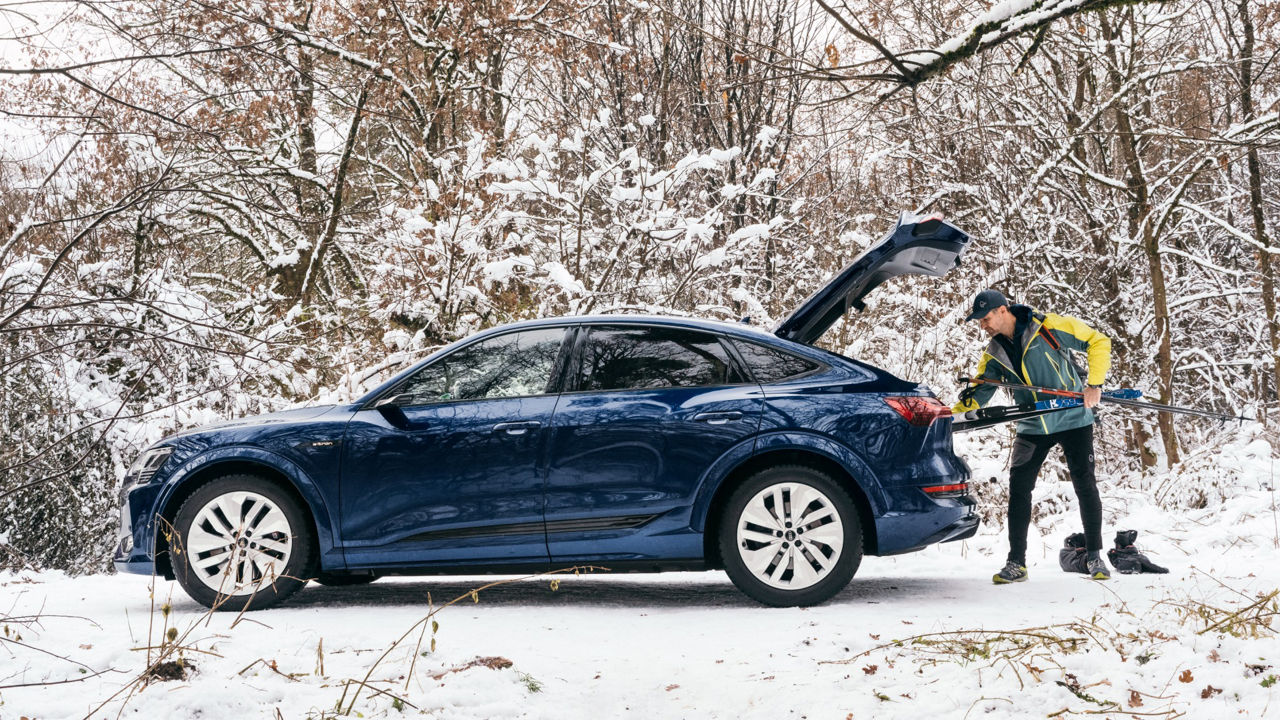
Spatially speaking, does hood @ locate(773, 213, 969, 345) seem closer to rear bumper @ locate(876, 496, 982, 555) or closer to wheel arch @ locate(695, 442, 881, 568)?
wheel arch @ locate(695, 442, 881, 568)

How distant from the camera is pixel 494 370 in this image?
6113 millimetres

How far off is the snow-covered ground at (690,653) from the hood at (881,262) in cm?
162

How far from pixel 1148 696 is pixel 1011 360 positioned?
3301mm

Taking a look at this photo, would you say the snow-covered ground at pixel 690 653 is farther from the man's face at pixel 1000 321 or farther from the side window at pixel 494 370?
the man's face at pixel 1000 321

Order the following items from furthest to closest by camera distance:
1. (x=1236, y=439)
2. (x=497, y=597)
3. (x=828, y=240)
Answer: (x=828, y=240) < (x=1236, y=439) < (x=497, y=597)

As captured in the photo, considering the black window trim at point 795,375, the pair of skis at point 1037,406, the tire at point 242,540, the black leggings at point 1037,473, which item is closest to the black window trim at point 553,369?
the tire at point 242,540

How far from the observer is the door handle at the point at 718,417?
580 cm

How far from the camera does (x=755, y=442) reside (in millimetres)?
5770

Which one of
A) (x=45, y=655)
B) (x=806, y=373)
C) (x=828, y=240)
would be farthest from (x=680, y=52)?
(x=45, y=655)

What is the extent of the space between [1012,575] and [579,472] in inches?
114

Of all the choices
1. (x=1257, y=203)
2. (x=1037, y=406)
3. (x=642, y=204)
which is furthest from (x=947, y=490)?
(x=1257, y=203)

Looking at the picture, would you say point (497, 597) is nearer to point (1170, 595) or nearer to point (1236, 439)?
point (1170, 595)

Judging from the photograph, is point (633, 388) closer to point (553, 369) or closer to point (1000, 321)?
point (553, 369)

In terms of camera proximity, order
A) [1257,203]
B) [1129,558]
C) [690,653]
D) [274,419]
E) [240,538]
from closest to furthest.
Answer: [690,653] → [240,538] → [274,419] → [1129,558] → [1257,203]
